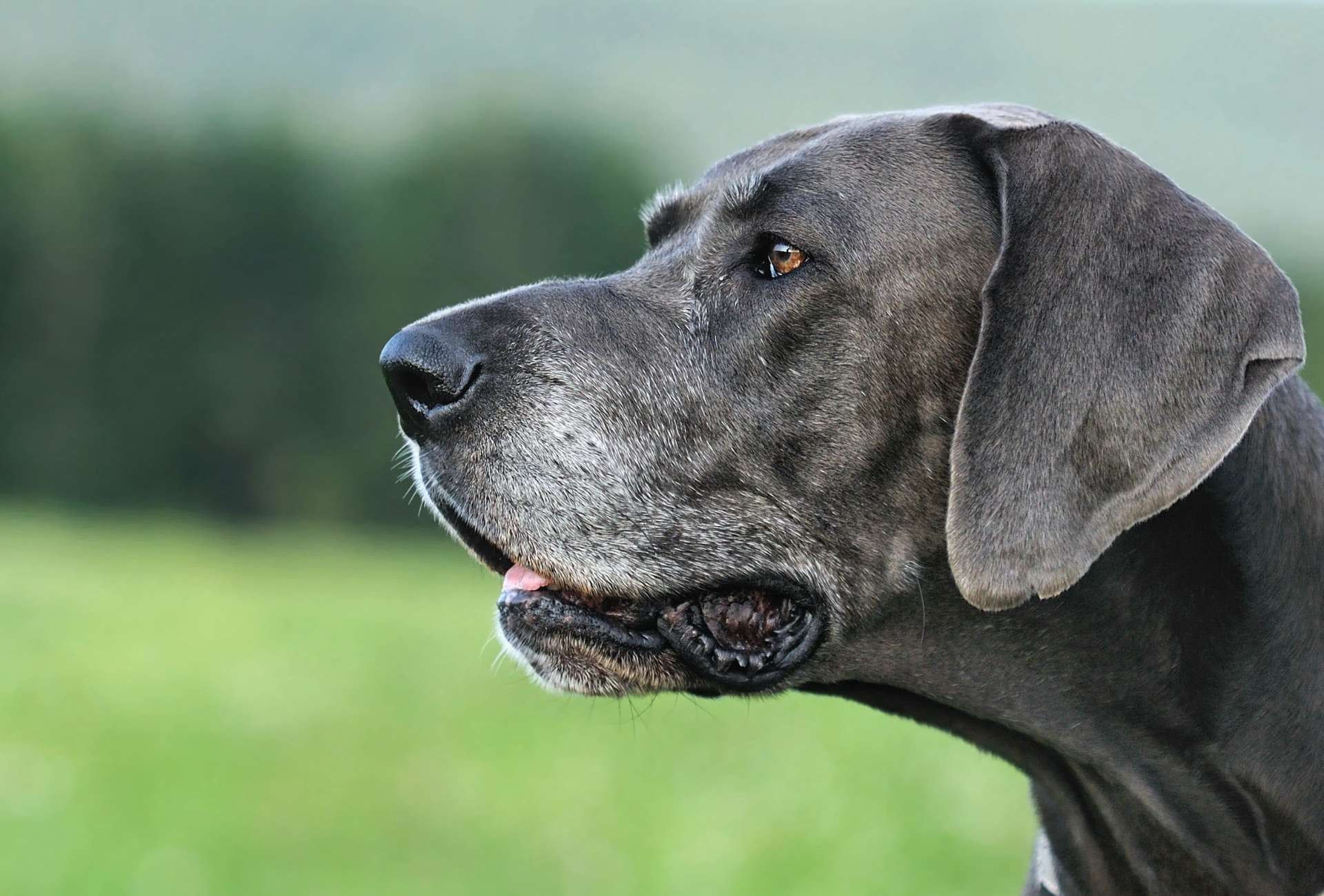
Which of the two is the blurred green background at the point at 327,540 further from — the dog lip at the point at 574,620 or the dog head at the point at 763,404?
the dog head at the point at 763,404

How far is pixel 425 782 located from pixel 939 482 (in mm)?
6551

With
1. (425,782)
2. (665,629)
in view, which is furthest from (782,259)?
(425,782)

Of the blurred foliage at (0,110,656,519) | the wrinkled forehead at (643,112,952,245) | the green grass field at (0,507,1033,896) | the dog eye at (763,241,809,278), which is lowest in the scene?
the blurred foliage at (0,110,656,519)

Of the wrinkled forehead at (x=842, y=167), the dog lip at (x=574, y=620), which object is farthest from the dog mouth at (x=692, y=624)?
the wrinkled forehead at (x=842, y=167)

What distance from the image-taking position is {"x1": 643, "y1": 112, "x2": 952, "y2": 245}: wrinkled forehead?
145 inches

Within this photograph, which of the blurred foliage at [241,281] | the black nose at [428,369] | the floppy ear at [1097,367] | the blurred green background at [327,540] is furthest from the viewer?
the blurred foliage at [241,281]

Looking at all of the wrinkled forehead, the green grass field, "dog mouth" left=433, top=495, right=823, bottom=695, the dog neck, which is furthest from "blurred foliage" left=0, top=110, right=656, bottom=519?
the dog neck

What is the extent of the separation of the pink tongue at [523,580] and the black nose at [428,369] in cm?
42

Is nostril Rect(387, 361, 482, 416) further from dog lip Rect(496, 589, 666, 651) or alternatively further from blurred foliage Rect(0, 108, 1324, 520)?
blurred foliage Rect(0, 108, 1324, 520)

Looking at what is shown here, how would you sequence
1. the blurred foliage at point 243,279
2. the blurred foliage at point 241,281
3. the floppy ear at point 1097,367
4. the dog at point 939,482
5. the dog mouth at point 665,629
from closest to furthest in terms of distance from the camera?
the floppy ear at point 1097,367 → the dog at point 939,482 → the dog mouth at point 665,629 → the blurred foliage at point 243,279 → the blurred foliage at point 241,281

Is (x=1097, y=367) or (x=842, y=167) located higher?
(x=842, y=167)

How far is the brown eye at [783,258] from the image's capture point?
3.65 meters

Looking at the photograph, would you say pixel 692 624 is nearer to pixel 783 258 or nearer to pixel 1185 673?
pixel 783 258

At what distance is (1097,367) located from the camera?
326 centimetres
